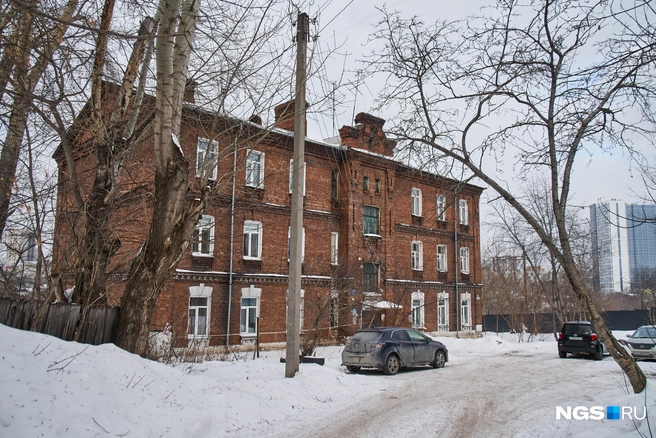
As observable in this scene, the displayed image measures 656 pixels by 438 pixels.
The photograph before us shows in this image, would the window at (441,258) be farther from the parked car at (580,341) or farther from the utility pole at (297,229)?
the utility pole at (297,229)

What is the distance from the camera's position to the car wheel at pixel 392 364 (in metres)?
15.4

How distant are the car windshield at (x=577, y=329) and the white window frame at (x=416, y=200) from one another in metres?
12.7

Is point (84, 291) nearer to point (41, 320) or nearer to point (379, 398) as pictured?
point (41, 320)

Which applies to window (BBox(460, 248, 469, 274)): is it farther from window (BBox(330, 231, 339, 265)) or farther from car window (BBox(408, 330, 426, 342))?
car window (BBox(408, 330, 426, 342))

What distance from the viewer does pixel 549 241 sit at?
30.7 feet

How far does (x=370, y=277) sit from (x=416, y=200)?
742cm

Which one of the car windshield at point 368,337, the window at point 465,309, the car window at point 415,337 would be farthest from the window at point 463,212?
the car windshield at point 368,337

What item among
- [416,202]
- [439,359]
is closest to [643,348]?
[439,359]

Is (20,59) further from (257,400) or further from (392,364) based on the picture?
(392,364)

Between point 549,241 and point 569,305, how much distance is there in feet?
→ 134

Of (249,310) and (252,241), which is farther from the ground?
(252,241)

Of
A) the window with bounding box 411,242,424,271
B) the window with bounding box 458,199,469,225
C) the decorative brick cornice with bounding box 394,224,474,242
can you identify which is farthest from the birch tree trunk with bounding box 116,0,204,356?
the window with bounding box 458,199,469,225

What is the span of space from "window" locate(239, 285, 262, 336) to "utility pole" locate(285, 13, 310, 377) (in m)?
11.9

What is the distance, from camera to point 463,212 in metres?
36.3
